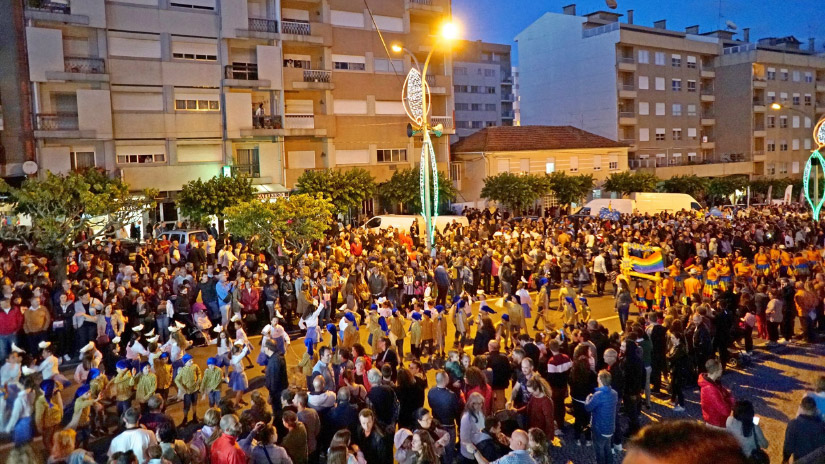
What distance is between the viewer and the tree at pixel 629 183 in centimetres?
4422

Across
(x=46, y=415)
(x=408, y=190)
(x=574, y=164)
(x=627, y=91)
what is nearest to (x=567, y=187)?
(x=574, y=164)

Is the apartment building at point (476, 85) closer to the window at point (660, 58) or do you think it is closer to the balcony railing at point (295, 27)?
the window at point (660, 58)

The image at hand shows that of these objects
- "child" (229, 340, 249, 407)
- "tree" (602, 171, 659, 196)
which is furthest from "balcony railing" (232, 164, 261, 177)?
"child" (229, 340, 249, 407)

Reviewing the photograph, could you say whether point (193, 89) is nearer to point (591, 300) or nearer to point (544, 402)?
point (591, 300)

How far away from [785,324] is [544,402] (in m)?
8.81

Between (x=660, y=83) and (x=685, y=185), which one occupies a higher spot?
(x=660, y=83)

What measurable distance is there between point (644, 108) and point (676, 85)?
4.91m

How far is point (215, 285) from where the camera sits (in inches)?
575

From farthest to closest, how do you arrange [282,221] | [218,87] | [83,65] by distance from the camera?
1. [218,87]
2. [83,65]
3. [282,221]

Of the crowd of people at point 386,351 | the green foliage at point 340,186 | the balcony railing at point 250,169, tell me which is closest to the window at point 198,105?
the balcony railing at point 250,169

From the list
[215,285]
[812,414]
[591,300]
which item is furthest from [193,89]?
[812,414]

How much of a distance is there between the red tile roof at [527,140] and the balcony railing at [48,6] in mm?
24330

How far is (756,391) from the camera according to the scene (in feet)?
36.0

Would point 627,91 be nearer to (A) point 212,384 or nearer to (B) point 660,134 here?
(B) point 660,134
